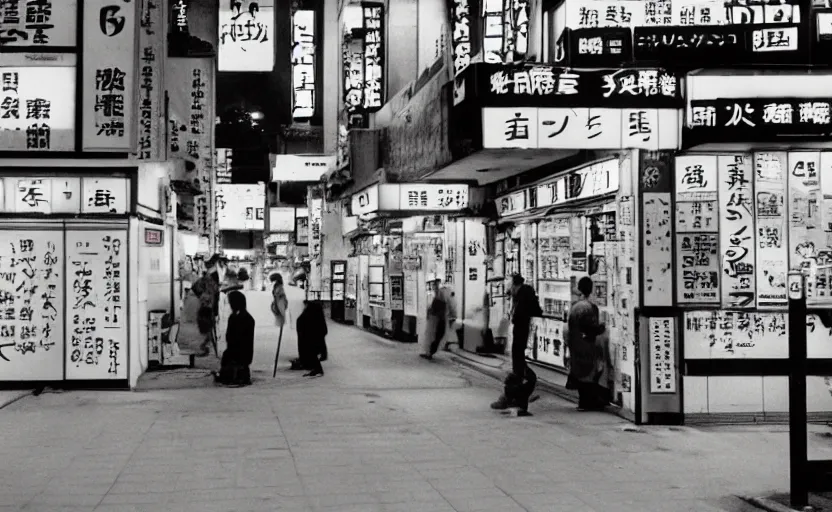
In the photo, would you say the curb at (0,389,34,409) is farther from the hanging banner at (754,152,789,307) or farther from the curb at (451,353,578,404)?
the hanging banner at (754,152,789,307)

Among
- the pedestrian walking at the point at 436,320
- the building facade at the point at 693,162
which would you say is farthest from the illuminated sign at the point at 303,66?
the building facade at the point at 693,162

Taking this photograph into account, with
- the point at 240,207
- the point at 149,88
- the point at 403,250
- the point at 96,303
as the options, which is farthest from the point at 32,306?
the point at 240,207

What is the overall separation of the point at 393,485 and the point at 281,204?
39801mm

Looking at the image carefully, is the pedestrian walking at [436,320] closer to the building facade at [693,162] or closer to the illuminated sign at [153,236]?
the illuminated sign at [153,236]

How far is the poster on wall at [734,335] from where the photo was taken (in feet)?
34.4

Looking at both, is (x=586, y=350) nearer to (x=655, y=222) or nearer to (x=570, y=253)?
(x=655, y=222)

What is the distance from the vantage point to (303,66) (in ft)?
71.2

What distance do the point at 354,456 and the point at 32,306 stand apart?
22.1 ft

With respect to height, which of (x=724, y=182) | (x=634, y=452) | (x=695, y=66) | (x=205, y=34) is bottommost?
(x=634, y=452)

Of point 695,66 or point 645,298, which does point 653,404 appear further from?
point 695,66

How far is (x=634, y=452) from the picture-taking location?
8.82 metres

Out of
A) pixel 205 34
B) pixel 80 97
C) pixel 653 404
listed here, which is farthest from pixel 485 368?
pixel 205 34

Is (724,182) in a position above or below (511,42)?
below

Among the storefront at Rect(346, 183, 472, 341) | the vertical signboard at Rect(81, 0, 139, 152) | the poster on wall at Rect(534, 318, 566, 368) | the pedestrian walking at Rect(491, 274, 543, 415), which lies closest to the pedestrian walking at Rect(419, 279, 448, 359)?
the storefront at Rect(346, 183, 472, 341)
